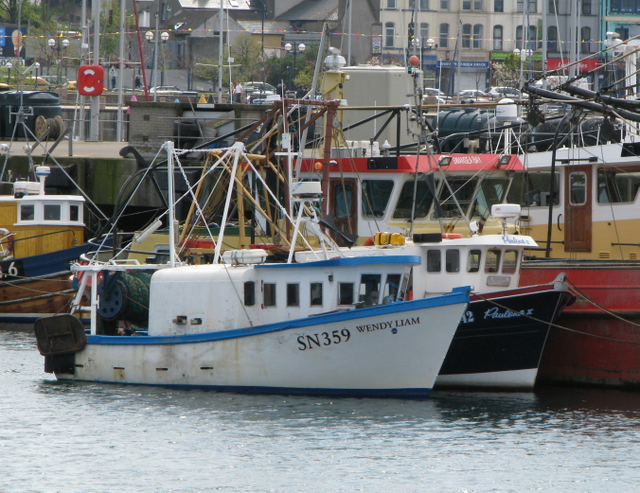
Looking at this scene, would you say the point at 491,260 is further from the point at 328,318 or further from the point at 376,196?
the point at 376,196

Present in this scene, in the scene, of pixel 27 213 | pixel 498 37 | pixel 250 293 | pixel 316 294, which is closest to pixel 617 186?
pixel 316 294

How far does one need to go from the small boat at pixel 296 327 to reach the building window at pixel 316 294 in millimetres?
16

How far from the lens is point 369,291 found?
1714 cm

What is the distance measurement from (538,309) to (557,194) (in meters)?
4.06

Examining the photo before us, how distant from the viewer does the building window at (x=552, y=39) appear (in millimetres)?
68656

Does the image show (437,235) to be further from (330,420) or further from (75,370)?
(75,370)

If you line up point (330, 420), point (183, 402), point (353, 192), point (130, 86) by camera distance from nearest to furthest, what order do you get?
point (330, 420) → point (183, 402) → point (353, 192) → point (130, 86)

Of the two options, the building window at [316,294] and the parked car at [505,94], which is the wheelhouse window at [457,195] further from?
the parked car at [505,94]

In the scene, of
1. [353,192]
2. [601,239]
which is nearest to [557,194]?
[601,239]

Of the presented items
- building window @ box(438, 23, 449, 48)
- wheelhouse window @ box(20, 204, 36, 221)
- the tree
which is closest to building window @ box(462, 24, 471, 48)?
building window @ box(438, 23, 449, 48)

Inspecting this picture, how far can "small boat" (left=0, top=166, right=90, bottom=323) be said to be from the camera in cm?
2688

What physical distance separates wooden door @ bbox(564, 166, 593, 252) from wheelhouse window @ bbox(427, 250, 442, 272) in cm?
382

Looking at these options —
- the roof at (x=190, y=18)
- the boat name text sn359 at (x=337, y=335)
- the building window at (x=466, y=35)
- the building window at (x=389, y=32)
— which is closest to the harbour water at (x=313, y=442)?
the boat name text sn359 at (x=337, y=335)

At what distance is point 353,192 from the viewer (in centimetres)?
2077
